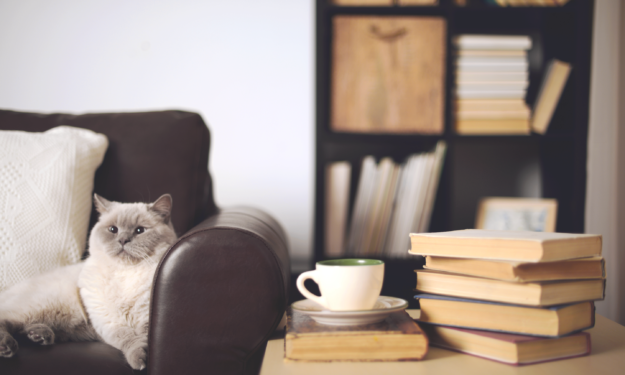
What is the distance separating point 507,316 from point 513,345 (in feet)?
0.14

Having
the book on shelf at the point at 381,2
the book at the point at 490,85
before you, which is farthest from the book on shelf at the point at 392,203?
the book on shelf at the point at 381,2

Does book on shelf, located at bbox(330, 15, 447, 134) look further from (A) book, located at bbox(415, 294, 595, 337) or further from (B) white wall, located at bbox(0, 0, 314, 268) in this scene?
(A) book, located at bbox(415, 294, 595, 337)

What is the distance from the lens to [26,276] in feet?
2.77

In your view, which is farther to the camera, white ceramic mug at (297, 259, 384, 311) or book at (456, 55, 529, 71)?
book at (456, 55, 529, 71)

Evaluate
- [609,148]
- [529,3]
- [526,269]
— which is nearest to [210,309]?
[526,269]

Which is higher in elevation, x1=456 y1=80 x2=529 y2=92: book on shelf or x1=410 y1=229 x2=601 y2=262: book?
x1=456 y1=80 x2=529 y2=92: book on shelf

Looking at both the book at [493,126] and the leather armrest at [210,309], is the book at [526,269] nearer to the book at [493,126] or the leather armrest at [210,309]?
the leather armrest at [210,309]

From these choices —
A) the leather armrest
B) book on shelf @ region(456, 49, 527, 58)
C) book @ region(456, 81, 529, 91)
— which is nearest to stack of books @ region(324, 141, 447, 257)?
book @ region(456, 81, 529, 91)

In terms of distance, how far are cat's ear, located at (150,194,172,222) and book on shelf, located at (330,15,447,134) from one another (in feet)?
2.16

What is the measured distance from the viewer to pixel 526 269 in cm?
53

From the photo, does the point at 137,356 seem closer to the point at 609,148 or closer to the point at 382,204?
the point at 382,204

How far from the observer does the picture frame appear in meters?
1.41

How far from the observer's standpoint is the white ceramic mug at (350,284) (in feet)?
1.85

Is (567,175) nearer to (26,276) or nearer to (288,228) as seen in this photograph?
(288,228)
